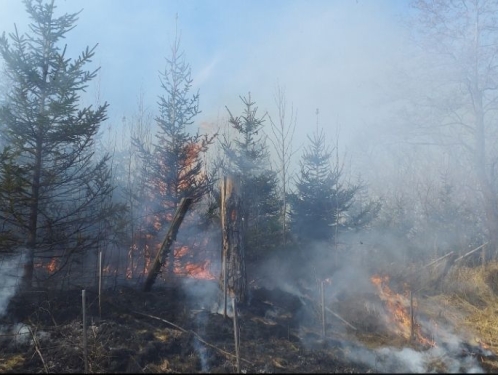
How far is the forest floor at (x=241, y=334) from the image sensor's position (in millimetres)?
7203

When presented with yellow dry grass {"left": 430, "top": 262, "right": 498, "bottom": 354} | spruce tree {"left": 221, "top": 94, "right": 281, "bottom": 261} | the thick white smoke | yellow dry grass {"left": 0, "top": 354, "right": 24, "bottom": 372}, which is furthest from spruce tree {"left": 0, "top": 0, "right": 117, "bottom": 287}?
yellow dry grass {"left": 430, "top": 262, "right": 498, "bottom": 354}

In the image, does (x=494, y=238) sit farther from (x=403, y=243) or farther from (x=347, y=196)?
(x=347, y=196)

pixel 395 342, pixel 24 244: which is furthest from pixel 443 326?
pixel 24 244

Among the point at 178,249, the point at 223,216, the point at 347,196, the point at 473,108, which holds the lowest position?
the point at 178,249

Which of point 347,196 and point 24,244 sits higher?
point 347,196

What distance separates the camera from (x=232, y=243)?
1020 centimetres

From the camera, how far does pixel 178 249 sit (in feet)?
49.8

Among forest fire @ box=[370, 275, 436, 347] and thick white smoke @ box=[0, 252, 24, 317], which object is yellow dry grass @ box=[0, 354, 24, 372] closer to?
thick white smoke @ box=[0, 252, 24, 317]

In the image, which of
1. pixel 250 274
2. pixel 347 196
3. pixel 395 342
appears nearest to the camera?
pixel 395 342

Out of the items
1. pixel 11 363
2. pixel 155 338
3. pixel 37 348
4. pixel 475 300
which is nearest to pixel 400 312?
pixel 475 300

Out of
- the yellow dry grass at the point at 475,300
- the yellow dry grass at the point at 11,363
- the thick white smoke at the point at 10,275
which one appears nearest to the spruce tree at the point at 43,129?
the thick white smoke at the point at 10,275

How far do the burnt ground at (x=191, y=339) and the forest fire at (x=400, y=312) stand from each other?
382 millimetres

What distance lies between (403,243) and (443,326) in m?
7.23

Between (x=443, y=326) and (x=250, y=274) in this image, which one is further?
(x=250, y=274)
